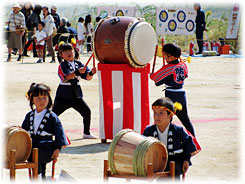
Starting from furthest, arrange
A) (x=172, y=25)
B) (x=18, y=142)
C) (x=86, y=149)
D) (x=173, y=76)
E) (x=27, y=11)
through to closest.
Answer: (x=172, y=25) < (x=27, y=11) < (x=86, y=149) < (x=173, y=76) < (x=18, y=142)

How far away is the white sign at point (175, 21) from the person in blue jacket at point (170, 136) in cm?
1970

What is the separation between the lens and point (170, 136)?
4.82m

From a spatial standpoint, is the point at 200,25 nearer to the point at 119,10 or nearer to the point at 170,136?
the point at 119,10

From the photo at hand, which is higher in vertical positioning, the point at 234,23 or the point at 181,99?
the point at 234,23

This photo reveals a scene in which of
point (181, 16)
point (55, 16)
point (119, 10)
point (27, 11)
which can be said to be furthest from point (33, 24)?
point (181, 16)

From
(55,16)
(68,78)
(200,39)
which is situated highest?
(55,16)

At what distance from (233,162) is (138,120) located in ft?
4.86

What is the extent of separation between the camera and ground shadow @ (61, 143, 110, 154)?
6.66 meters

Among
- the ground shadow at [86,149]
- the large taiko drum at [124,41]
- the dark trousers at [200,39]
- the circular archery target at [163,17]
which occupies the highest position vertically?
the circular archery target at [163,17]

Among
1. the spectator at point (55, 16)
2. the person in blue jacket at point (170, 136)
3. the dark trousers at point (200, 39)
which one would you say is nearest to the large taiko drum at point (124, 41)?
the person in blue jacket at point (170, 136)

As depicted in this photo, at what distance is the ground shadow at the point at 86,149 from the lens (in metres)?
6.66

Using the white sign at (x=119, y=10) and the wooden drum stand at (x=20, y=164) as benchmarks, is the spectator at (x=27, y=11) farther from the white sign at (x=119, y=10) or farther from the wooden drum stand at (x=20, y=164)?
the wooden drum stand at (x=20, y=164)

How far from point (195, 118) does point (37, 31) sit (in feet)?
34.8

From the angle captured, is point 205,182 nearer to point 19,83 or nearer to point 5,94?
point 5,94
